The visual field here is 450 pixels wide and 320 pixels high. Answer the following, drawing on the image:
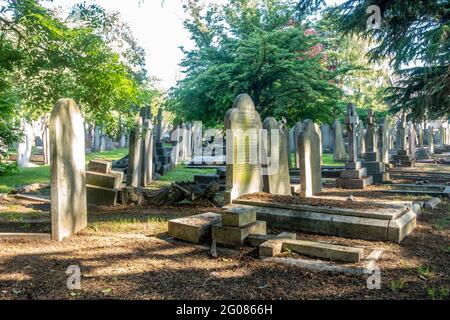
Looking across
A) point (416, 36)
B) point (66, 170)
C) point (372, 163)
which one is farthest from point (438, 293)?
point (416, 36)

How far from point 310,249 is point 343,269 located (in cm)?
58

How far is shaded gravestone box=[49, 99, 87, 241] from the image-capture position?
16.2 ft

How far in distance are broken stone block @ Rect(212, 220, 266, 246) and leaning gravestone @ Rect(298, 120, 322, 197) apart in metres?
3.09

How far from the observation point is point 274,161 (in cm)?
804

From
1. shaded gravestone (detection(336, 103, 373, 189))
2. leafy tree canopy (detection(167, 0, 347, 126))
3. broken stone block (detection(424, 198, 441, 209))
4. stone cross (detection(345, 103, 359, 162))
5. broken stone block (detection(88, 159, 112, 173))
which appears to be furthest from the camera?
leafy tree canopy (detection(167, 0, 347, 126))

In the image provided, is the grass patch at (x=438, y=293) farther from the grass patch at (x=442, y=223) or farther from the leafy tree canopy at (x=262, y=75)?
the leafy tree canopy at (x=262, y=75)

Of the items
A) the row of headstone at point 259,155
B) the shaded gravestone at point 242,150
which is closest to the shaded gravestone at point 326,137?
the row of headstone at point 259,155

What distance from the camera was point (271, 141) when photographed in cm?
815

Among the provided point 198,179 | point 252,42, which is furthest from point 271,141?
point 252,42

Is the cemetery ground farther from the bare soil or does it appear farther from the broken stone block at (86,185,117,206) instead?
the broken stone block at (86,185,117,206)

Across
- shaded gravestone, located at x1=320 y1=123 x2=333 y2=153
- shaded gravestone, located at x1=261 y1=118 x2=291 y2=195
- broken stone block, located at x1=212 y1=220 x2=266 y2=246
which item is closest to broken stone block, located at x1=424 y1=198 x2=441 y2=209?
shaded gravestone, located at x1=261 y1=118 x2=291 y2=195

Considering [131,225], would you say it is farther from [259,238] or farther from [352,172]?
[352,172]

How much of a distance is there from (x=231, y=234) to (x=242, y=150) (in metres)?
2.66
